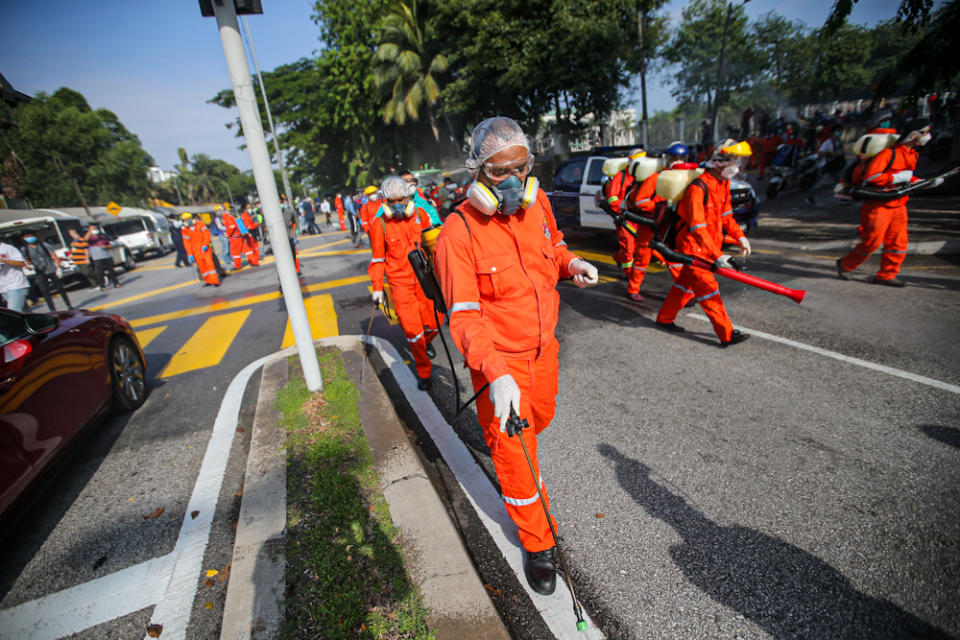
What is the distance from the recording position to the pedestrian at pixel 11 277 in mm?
6664

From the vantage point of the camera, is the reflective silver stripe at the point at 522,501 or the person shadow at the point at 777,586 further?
the reflective silver stripe at the point at 522,501

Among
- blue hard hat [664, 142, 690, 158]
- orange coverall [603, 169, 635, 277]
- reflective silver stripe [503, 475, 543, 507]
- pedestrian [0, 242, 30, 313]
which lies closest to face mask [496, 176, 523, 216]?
reflective silver stripe [503, 475, 543, 507]

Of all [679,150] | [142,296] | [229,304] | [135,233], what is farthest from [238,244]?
[135,233]

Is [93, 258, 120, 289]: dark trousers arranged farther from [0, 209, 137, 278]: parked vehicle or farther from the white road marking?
the white road marking

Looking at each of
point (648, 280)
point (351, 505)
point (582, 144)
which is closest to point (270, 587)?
point (351, 505)

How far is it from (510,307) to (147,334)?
8357mm

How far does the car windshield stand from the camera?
3.33m

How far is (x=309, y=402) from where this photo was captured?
13.0 feet

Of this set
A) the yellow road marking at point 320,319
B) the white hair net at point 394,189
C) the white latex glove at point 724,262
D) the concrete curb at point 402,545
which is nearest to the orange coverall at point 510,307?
the concrete curb at point 402,545

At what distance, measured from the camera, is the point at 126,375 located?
182 inches

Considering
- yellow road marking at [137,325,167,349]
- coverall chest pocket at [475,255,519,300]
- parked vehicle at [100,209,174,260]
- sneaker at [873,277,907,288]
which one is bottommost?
sneaker at [873,277,907,288]

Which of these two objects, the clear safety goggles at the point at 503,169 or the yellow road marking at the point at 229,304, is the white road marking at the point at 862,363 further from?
the yellow road marking at the point at 229,304

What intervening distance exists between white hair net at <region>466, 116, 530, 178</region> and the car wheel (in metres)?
4.51

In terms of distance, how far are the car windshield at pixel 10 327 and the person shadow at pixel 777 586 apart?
4.86m
